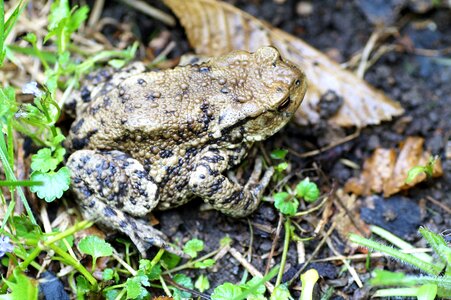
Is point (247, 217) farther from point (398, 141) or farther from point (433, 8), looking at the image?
point (433, 8)

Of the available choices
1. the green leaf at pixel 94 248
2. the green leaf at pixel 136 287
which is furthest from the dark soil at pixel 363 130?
the green leaf at pixel 94 248

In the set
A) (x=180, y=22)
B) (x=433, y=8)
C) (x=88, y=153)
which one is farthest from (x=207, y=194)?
(x=433, y=8)

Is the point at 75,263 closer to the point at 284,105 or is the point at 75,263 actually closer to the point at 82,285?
the point at 82,285

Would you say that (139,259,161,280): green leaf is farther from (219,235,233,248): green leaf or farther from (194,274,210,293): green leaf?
(219,235,233,248): green leaf

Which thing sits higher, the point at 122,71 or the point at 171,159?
the point at 122,71

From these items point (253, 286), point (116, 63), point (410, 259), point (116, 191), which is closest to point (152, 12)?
point (116, 63)

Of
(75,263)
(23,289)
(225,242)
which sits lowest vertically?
(225,242)
